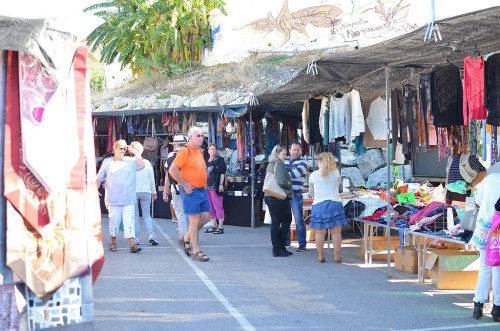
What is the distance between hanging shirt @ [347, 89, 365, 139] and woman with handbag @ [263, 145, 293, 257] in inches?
58.0

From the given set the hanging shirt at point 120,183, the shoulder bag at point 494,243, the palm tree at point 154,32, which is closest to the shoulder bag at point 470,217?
the shoulder bag at point 494,243

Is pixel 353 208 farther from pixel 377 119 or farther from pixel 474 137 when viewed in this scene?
pixel 474 137

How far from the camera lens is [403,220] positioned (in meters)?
10.5

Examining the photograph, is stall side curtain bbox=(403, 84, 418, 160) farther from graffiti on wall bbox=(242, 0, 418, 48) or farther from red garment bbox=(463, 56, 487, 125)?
graffiti on wall bbox=(242, 0, 418, 48)

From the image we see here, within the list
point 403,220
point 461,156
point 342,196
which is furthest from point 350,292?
point 342,196

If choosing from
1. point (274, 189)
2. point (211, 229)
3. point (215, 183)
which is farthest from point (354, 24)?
point (274, 189)

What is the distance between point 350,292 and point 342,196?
4048 millimetres

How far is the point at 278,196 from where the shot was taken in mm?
11836

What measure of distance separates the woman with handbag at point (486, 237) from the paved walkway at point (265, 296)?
0.19 metres

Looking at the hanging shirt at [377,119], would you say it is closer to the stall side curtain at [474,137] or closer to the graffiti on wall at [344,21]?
the stall side curtain at [474,137]

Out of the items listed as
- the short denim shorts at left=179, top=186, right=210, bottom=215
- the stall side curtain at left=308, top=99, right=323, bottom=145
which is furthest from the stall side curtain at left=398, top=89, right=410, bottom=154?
the short denim shorts at left=179, top=186, right=210, bottom=215

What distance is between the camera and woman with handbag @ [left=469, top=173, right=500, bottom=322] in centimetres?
714

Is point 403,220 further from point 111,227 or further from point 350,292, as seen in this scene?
point 111,227

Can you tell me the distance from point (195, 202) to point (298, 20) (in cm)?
2043
